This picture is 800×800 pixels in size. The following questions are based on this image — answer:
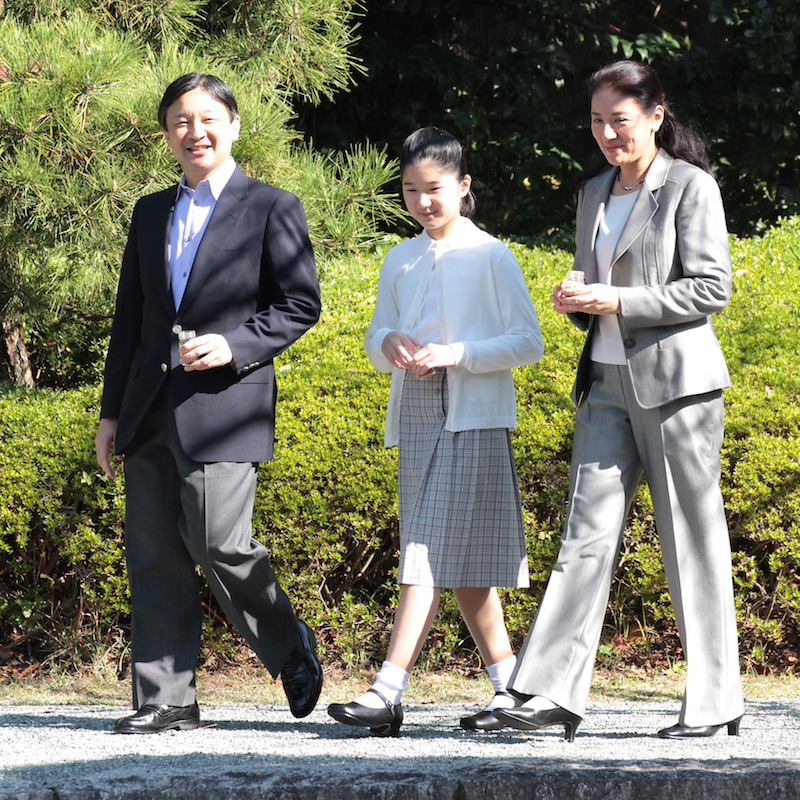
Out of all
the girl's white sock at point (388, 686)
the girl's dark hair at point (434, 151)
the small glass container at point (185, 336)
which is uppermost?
the girl's dark hair at point (434, 151)

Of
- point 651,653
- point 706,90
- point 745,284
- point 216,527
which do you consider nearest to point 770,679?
point 651,653

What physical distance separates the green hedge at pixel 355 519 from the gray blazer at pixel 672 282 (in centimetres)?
121

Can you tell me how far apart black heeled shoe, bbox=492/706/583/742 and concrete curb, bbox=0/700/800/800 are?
0.05 meters

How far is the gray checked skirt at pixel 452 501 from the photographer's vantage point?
341 centimetres

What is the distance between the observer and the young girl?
3402 mm

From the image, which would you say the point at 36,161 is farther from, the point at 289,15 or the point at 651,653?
the point at 651,653

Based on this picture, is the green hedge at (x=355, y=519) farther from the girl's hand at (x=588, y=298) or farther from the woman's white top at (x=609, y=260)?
the girl's hand at (x=588, y=298)

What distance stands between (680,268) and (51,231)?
2.45m

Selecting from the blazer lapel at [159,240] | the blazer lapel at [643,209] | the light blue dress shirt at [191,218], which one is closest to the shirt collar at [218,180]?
the light blue dress shirt at [191,218]

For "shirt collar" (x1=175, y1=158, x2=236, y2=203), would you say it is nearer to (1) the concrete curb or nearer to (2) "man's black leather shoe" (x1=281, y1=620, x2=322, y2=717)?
(2) "man's black leather shoe" (x1=281, y1=620, x2=322, y2=717)

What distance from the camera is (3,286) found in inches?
197

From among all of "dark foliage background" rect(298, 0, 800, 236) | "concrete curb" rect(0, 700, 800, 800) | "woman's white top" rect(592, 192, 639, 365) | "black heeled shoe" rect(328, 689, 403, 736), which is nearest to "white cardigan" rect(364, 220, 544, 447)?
"woman's white top" rect(592, 192, 639, 365)

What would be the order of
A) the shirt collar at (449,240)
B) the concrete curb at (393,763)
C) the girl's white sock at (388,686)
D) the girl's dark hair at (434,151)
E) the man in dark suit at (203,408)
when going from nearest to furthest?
the concrete curb at (393,763) → the girl's white sock at (388,686) → the man in dark suit at (203,408) → the girl's dark hair at (434,151) → the shirt collar at (449,240)

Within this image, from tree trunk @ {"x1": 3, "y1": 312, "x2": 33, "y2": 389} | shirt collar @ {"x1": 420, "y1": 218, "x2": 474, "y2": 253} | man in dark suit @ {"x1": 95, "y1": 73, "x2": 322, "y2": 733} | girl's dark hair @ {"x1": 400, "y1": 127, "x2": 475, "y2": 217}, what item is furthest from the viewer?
tree trunk @ {"x1": 3, "y1": 312, "x2": 33, "y2": 389}
